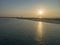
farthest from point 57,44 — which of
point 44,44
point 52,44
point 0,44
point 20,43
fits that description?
point 0,44

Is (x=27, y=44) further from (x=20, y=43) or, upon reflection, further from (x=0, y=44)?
(x=0, y=44)

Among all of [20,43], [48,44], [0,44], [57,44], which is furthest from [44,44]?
[0,44]

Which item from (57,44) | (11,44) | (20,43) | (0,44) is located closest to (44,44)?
(57,44)

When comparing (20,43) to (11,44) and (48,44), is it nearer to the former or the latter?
(11,44)

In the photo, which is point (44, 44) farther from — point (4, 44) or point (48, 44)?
point (4, 44)

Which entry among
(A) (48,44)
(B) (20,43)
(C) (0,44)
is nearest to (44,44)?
(A) (48,44)

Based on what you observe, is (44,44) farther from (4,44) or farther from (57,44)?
(4,44)
